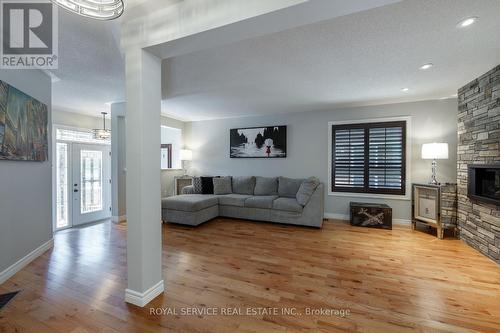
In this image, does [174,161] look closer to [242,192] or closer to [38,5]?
[242,192]

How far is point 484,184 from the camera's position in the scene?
111 inches

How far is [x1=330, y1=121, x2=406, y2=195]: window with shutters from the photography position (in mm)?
4117

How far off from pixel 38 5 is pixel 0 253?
2339 millimetres

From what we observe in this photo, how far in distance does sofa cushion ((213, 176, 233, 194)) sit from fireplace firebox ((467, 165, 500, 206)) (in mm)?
4162

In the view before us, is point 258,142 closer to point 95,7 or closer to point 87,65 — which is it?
point 87,65

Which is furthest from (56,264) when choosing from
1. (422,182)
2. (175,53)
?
(422,182)

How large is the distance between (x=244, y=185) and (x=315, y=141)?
1909mm

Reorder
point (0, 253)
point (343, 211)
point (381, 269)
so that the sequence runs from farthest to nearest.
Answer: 1. point (343, 211)
2. point (381, 269)
3. point (0, 253)

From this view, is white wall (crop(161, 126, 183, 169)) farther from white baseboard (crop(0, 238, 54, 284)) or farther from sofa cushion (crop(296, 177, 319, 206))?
sofa cushion (crop(296, 177, 319, 206))

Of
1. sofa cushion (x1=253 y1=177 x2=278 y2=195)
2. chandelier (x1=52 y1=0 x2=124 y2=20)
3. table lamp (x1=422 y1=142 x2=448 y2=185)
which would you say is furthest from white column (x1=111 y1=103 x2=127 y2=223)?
table lamp (x1=422 y1=142 x2=448 y2=185)

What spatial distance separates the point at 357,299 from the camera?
73.9 inches

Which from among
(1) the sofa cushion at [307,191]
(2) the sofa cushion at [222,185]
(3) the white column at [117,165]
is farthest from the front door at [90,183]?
(1) the sofa cushion at [307,191]

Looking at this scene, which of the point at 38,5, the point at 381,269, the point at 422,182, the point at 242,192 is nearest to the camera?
the point at 38,5

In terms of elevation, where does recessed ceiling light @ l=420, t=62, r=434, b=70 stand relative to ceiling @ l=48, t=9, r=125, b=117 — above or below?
below
